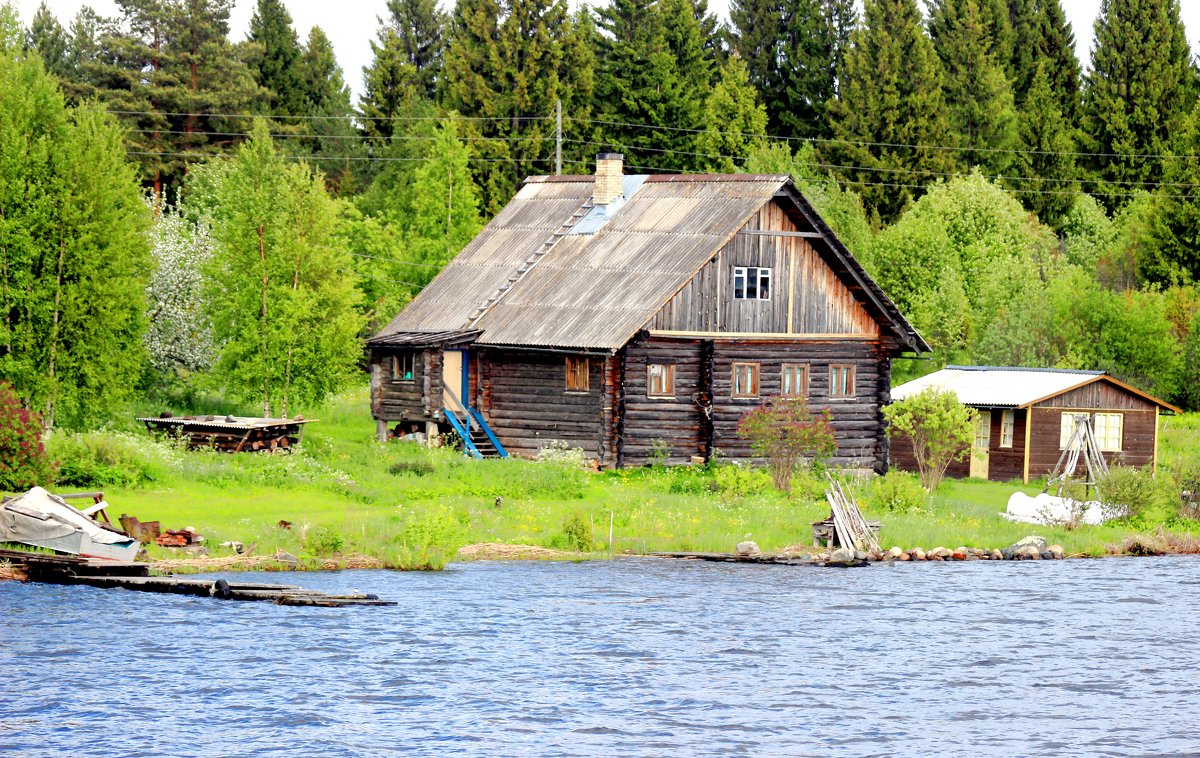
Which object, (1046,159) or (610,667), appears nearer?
(610,667)

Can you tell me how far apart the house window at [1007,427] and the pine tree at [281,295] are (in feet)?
62.3

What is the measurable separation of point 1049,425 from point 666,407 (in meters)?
11.8

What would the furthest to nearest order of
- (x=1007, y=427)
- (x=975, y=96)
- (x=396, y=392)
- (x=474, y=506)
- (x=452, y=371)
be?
(x=975, y=96), (x=396, y=392), (x=1007, y=427), (x=452, y=371), (x=474, y=506)

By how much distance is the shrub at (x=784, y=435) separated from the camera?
48062 millimetres

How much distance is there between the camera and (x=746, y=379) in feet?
172

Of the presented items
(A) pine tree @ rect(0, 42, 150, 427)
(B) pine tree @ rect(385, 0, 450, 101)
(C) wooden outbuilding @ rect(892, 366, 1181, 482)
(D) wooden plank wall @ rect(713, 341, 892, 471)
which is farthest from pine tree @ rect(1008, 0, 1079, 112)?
(A) pine tree @ rect(0, 42, 150, 427)

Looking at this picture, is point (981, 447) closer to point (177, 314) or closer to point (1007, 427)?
point (1007, 427)

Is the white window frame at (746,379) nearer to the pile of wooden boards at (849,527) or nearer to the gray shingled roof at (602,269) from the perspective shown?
the gray shingled roof at (602,269)

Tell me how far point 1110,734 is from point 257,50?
3198 inches

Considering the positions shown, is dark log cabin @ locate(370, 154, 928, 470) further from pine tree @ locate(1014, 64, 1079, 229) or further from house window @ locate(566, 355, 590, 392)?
pine tree @ locate(1014, 64, 1079, 229)

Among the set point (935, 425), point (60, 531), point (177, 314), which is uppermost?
point (177, 314)

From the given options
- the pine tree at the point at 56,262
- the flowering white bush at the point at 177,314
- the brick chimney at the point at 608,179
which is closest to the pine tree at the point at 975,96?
the brick chimney at the point at 608,179

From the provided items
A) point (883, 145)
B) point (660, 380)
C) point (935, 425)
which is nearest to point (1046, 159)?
point (883, 145)

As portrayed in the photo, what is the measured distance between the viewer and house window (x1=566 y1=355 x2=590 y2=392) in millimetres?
51531
